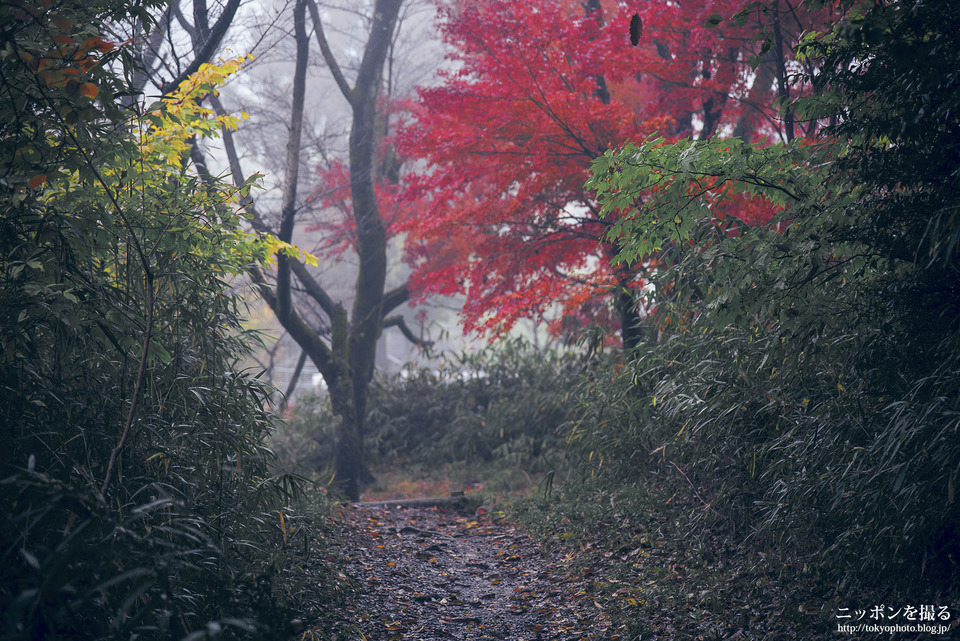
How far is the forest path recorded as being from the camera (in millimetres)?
3830

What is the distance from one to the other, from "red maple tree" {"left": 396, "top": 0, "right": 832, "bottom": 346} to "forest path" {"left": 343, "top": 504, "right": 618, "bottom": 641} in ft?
8.39

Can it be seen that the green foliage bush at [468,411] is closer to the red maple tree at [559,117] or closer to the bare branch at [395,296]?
the bare branch at [395,296]

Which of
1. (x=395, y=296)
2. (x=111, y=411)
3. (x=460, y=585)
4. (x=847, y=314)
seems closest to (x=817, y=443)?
(x=847, y=314)

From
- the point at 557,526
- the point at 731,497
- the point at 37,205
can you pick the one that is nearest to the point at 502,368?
the point at 557,526

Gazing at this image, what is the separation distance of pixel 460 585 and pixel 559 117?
4.52m

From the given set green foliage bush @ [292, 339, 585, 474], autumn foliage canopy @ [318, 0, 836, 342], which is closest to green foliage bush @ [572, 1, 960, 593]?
autumn foliage canopy @ [318, 0, 836, 342]

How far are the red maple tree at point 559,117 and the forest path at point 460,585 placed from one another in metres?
2.56

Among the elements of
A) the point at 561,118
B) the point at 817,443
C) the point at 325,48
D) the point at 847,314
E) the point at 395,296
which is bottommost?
the point at 817,443

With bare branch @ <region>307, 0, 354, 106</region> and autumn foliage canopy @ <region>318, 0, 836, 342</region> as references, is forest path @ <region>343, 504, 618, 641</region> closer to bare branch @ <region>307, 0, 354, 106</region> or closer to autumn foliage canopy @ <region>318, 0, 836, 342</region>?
autumn foliage canopy @ <region>318, 0, 836, 342</region>

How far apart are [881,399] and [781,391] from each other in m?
0.72

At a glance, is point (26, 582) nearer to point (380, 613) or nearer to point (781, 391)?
point (380, 613)

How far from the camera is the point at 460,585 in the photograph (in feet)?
15.5

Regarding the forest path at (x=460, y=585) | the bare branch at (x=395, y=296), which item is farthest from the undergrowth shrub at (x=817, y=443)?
the bare branch at (x=395, y=296)

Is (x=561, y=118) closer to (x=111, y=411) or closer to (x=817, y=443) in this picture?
(x=817, y=443)
